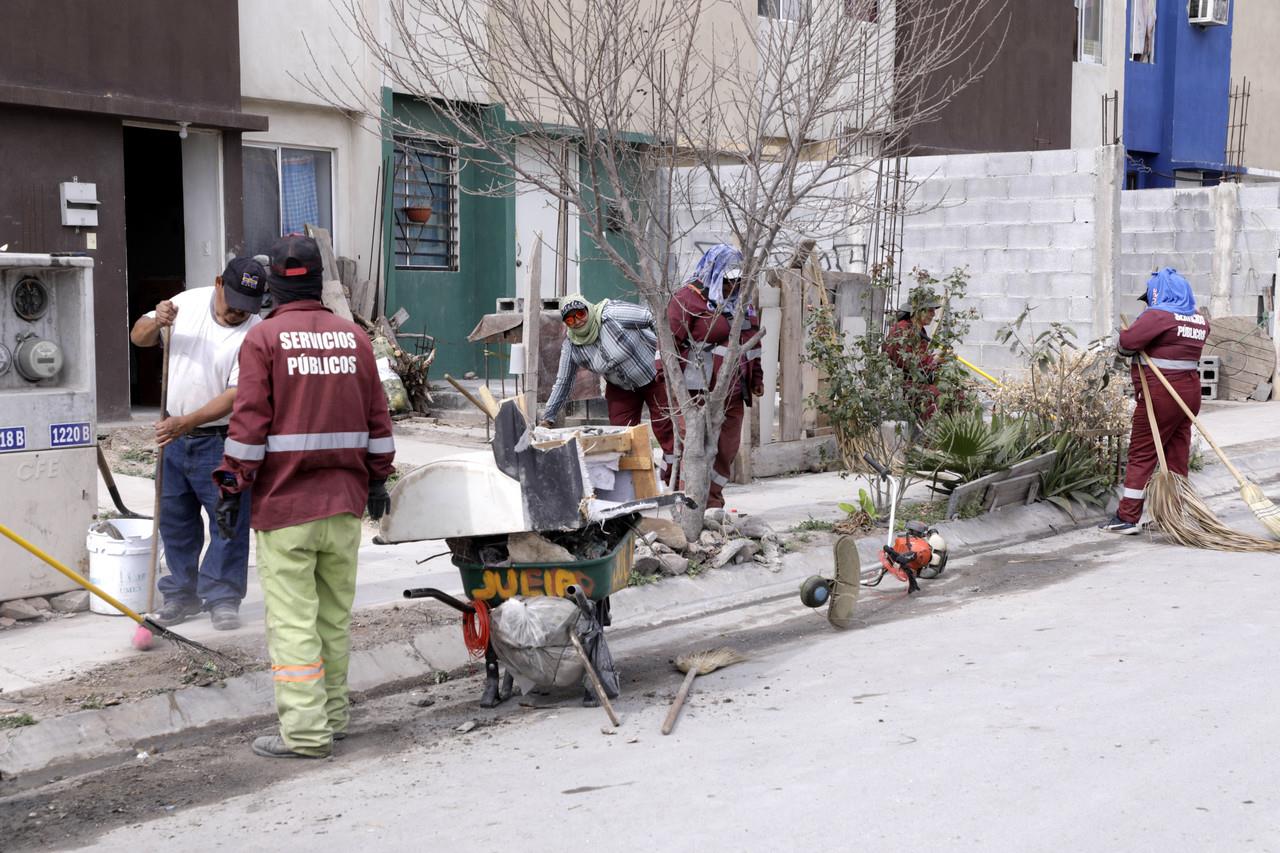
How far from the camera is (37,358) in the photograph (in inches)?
276

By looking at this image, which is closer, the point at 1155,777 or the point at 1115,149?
the point at 1155,777

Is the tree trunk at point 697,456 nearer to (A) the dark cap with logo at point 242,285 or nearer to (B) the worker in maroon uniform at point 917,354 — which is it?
(B) the worker in maroon uniform at point 917,354

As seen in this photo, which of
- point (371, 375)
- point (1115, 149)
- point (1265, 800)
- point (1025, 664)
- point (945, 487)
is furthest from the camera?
point (1115, 149)

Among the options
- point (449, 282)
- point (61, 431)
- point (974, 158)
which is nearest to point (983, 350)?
Answer: point (974, 158)

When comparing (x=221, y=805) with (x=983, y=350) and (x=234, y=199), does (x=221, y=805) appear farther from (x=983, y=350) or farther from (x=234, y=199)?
(x=983, y=350)

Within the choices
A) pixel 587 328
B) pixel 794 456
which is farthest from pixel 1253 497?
pixel 587 328

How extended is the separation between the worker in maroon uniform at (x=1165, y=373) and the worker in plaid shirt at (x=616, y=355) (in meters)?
3.43

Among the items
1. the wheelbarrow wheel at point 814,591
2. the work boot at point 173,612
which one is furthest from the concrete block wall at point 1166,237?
the work boot at point 173,612

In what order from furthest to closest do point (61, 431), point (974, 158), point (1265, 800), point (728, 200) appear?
point (974, 158) → point (728, 200) → point (61, 431) → point (1265, 800)

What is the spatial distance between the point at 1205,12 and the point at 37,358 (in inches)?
968

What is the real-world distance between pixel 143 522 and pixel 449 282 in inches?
378

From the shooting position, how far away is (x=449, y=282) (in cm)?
1659

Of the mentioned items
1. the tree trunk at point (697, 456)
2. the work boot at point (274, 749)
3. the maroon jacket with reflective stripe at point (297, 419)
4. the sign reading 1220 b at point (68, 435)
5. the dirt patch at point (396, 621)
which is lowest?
the work boot at point (274, 749)

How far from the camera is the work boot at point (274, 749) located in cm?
536
